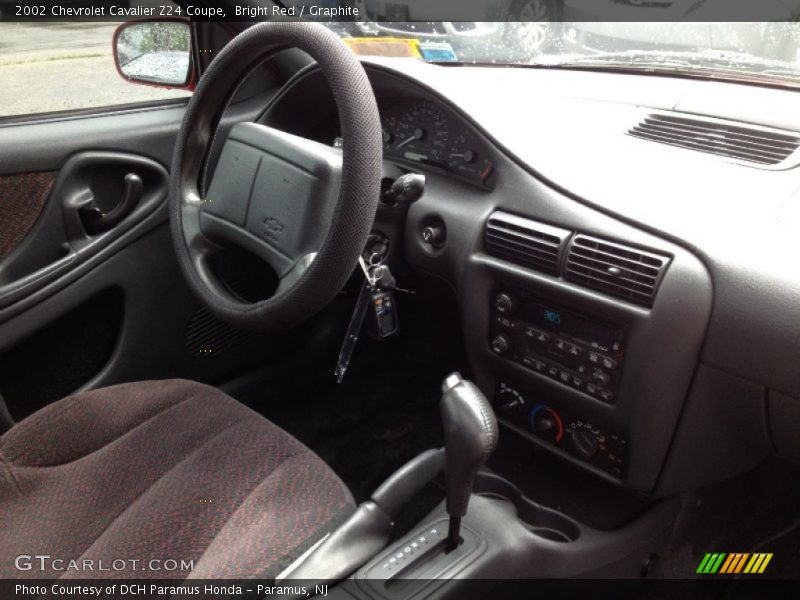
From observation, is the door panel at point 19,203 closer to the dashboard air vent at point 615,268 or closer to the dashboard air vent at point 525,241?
the dashboard air vent at point 525,241

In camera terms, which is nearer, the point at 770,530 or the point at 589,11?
the point at 770,530

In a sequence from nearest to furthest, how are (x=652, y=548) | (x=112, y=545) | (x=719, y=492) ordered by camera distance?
(x=112, y=545) → (x=652, y=548) → (x=719, y=492)

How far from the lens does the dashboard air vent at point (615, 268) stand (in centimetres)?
125

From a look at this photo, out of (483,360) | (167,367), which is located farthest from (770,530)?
(167,367)

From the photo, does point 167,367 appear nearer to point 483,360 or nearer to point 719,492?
point 483,360

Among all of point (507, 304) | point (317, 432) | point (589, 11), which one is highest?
point (589, 11)

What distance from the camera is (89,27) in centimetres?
184

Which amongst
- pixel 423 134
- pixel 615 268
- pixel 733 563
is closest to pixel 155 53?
pixel 423 134

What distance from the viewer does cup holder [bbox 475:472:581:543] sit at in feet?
5.11

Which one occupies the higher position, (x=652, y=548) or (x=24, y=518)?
(x=24, y=518)

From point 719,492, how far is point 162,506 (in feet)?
4.11

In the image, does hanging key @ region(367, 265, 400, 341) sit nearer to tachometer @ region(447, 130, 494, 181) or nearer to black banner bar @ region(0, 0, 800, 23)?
tachometer @ region(447, 130, 494, 181)

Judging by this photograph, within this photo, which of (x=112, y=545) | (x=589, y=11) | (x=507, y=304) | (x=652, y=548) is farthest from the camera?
(x=589, y=11)

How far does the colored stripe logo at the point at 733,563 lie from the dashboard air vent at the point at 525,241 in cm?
87
